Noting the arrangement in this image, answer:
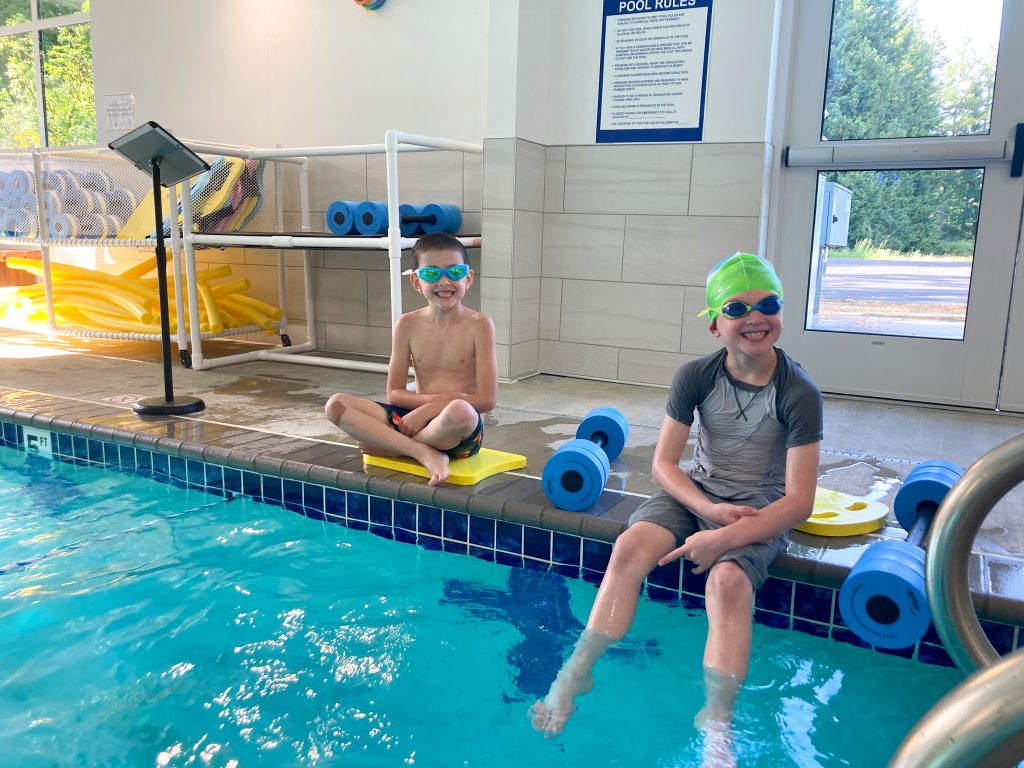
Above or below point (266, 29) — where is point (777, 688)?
below

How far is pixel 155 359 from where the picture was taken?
555 centimetres

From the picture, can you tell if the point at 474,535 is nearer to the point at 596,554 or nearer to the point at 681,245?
the point at 596,554

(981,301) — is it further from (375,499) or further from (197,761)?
(197,761)

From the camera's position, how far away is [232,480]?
3.36 metres

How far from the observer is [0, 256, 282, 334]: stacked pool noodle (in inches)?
217

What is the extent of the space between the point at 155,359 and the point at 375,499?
3239mm

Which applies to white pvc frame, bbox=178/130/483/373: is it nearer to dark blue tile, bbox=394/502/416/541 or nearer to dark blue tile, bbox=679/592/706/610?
dark blue tile, bbox=394/502/416/541

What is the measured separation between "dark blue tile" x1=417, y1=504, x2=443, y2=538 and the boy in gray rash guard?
34.8 inches

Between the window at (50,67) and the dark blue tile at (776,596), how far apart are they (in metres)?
7.60

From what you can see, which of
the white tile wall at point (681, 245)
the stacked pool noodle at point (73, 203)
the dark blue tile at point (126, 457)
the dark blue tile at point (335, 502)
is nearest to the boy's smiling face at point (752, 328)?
the dark blue tile at point (335, 502)

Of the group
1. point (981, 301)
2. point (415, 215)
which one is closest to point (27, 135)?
point (415, 215)

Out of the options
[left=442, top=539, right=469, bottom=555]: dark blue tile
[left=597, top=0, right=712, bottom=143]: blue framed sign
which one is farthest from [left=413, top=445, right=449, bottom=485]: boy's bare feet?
[left=597, top=0, right=712, bottom=143]: blue framed sign

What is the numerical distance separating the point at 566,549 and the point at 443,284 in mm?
1072

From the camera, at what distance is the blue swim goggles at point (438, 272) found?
9.65ft
